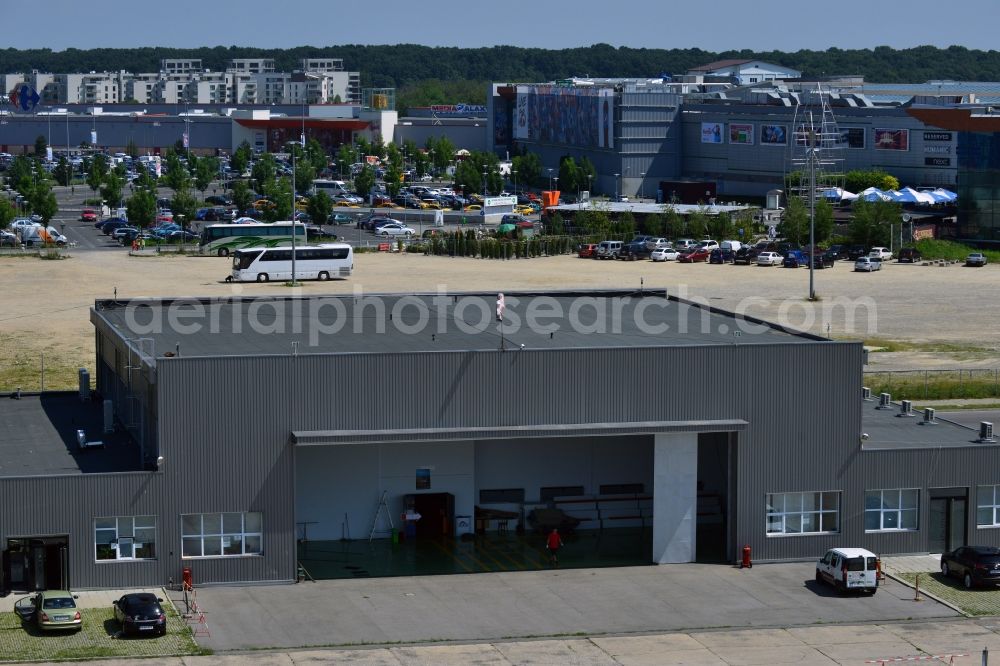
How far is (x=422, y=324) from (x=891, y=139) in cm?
8493

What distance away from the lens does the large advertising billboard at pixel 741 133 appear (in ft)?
411

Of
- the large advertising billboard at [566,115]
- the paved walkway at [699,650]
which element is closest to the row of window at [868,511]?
the paved walkway at [699,650]

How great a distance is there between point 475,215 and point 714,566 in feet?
274

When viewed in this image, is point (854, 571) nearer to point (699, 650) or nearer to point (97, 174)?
point (699, 650)

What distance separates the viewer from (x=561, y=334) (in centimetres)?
3944

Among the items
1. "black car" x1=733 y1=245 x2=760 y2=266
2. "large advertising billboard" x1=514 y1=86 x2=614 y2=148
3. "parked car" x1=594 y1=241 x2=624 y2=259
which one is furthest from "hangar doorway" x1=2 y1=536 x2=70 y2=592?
"large advertising billboard" x1=514 y1=86 x2=614 y2=148

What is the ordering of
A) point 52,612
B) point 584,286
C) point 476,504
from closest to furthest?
point 52,612 → point 476,504 → point 584,286

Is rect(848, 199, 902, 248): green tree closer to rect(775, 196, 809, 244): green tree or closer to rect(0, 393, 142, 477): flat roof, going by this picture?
rect(775, 196, 809, 244): green tree

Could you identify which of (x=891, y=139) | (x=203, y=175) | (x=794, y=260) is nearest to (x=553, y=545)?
(x=794, y=260)

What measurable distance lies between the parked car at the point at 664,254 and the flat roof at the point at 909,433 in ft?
171

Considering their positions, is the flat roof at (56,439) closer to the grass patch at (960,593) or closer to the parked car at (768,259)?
the grass patch at (960,593)

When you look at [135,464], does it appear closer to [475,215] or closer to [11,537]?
[11,537]

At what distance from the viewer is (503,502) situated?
36562 millimetres

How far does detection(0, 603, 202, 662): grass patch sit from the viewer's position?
2712 centimetres
